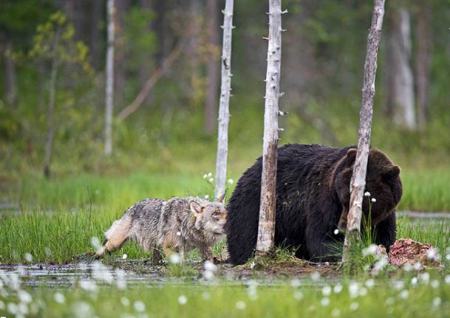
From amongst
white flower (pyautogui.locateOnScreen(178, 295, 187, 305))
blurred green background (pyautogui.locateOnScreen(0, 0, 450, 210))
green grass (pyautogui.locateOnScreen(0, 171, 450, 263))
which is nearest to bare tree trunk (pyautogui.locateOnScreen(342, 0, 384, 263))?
green grass (pyautogui.locateOnScreen(0, 171, 450, 263))

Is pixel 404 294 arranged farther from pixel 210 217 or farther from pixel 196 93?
pixel 196 93

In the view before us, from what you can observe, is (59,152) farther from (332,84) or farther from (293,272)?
(332,84)

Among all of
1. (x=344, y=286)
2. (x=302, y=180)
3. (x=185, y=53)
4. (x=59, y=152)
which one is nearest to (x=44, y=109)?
(x=59, y=152)

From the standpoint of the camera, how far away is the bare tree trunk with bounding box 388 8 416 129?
34.7 m

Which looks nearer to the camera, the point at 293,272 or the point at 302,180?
the point at 293,272

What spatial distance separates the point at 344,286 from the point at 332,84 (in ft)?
126

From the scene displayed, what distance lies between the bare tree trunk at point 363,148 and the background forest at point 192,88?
13.1 m

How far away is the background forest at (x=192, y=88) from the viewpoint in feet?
86.9

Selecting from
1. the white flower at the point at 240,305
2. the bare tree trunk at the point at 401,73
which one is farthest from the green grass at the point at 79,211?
the bare tree trunk at the point at 401,73

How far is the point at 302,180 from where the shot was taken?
11.4 m

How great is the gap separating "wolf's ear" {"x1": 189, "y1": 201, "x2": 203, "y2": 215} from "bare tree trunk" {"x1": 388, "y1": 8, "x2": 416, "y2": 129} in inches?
913

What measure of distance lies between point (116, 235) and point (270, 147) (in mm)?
2434

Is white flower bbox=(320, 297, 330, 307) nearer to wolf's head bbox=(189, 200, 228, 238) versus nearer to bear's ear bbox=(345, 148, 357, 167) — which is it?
bear's ear bbox=(345, 148, 357, 167)

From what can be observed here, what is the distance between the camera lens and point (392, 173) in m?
10.8
